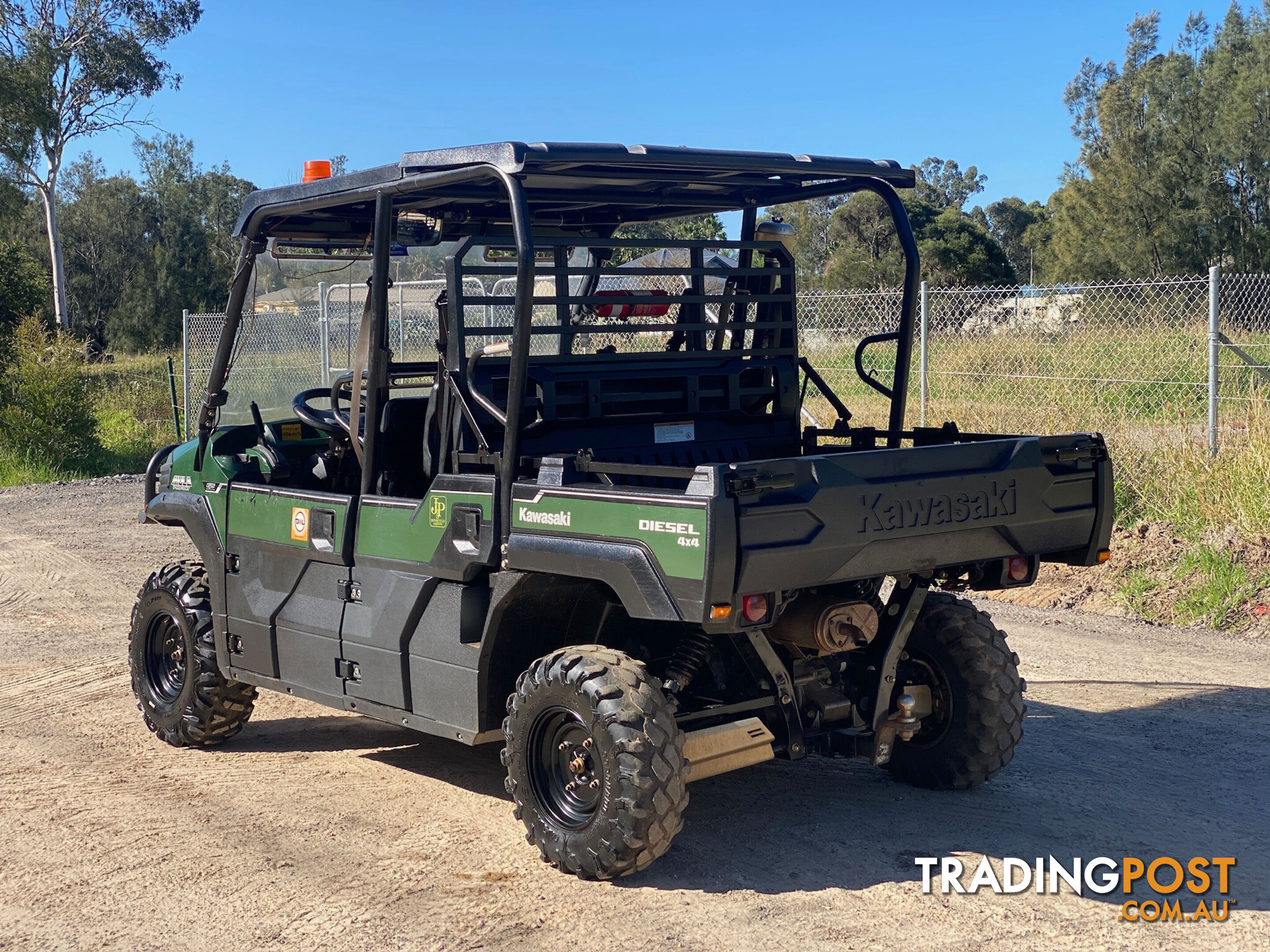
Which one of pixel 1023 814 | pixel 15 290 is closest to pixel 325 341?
pixel 15 290

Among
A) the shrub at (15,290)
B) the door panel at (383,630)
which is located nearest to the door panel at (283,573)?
the door panel at (383,630)

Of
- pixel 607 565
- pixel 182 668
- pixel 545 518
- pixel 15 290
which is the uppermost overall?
pixel 15 290

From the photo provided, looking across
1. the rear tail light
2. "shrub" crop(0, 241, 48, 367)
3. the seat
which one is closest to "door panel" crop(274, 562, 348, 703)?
the seat

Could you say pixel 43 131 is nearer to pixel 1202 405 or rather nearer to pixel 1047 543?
pixel 1202 405

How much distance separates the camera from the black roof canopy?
446 cm

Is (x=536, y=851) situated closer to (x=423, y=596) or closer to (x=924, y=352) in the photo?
(x=423, y=596)

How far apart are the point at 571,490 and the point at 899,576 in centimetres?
131

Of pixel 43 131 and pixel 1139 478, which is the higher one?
pixel 43 131

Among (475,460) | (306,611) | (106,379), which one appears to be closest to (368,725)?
(306,611)

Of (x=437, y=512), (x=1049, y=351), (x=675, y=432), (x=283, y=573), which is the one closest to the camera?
(x=437, y=512)

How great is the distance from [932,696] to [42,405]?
15.4 meters

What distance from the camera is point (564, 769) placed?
443 cm

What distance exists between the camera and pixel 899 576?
473cm

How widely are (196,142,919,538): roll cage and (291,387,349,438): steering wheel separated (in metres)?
0.32
